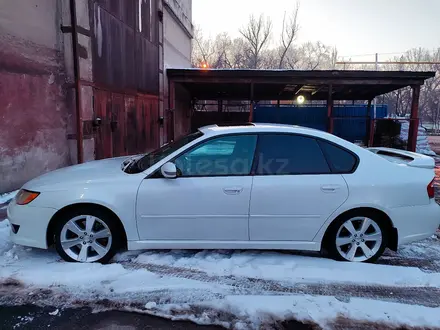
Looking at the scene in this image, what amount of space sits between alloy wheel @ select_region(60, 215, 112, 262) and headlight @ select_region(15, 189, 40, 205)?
0.44 metres

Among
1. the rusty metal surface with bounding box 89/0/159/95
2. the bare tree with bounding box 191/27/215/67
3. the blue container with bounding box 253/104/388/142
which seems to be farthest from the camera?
the bare tree with bounding box 191/27/215/67

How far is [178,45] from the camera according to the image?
17.8m

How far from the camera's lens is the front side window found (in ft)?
12.1

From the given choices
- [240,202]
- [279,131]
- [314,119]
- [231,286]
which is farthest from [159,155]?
[314,119]

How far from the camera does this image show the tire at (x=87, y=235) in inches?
142

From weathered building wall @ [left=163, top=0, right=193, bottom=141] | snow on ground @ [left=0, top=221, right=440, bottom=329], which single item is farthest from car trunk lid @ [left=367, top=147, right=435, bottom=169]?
weathered building wall @ [left=163, top=0, right=193, bottom=141]

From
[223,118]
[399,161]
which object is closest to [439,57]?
[223,118]

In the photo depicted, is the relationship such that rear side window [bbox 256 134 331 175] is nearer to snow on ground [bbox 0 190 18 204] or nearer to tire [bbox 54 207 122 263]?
tire [bbox 54 207 122 263]

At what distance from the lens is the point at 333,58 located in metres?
49.6

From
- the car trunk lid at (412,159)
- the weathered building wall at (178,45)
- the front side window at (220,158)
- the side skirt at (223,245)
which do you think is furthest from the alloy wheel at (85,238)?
the weathered building wall at (178,45)

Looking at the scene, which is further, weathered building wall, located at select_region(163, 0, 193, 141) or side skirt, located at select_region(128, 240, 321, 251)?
weathered building wall, located at select_region(163, 0, 193, 141)

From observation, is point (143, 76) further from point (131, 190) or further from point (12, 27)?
point (131, 190)

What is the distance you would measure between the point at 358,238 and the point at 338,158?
883 mm

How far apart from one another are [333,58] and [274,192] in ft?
167
